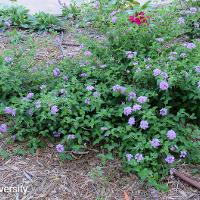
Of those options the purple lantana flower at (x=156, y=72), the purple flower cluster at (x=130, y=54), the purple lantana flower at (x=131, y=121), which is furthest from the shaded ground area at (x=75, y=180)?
the purple flower cluster at (x=130, y=54)

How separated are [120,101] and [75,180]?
812 millimetres

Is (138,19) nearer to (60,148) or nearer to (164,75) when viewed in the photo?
(164,75)

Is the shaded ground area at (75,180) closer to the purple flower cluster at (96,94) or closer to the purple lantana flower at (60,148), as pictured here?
the purple lantana flower at (60,148)

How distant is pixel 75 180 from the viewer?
9.39 feet

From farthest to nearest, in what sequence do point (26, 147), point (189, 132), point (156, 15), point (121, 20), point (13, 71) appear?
point (156, 15), point (121, 20), point (13, 71), point (26, 147), point (189, 132)

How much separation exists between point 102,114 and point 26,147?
717 mm

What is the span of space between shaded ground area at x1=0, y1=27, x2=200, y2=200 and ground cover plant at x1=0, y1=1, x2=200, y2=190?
9cm

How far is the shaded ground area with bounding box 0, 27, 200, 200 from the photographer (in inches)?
108

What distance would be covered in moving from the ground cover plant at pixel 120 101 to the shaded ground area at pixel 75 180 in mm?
87

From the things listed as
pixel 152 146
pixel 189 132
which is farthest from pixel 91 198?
pixel 189 132

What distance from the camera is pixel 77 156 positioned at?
3.04 m

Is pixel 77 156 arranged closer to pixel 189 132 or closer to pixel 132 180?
pixel 132 180

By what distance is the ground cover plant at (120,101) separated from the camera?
285 cm

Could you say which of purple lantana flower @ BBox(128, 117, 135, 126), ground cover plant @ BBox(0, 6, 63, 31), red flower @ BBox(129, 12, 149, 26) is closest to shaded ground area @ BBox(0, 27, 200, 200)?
purple lantana flower @ BBox(128, 117, 135, 126)
